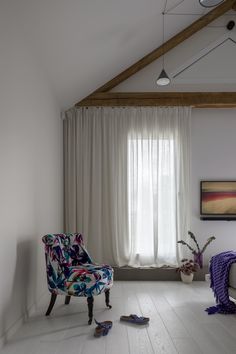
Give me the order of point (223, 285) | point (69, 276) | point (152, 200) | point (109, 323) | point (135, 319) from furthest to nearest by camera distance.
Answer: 1. point (152, 200)
2. point (223, 285)
3. point (69, 276)
4. point (135, 319)
5. point (109, 323)

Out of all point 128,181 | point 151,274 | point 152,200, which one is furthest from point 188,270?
point 128,181

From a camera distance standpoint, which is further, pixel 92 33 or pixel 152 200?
pixel 152 200

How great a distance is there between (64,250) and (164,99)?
307 centimetres

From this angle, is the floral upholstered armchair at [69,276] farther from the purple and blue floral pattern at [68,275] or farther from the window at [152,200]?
the window at [152,200]

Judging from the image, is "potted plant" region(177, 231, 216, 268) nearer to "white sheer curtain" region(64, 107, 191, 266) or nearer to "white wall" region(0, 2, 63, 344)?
"white sheer curtain" region(64, 107, 191, 266)

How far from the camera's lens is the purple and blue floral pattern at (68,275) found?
348 cm

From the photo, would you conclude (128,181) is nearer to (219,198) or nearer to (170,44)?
(219,198)

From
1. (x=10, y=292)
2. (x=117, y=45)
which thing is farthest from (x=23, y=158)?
(x=117, y=45)

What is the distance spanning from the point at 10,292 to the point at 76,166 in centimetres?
284

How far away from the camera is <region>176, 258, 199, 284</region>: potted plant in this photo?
5.25 m

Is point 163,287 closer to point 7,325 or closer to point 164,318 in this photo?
point 164,318

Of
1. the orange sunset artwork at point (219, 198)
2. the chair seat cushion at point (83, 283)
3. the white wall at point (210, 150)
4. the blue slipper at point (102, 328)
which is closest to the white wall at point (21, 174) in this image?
the chair seat cushion at point (83, 283)

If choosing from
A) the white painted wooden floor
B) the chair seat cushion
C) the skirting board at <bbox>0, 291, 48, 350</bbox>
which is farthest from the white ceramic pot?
the skirting board at <bbox>0, 291, 48, 350</bbox>

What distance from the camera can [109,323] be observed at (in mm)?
3318
